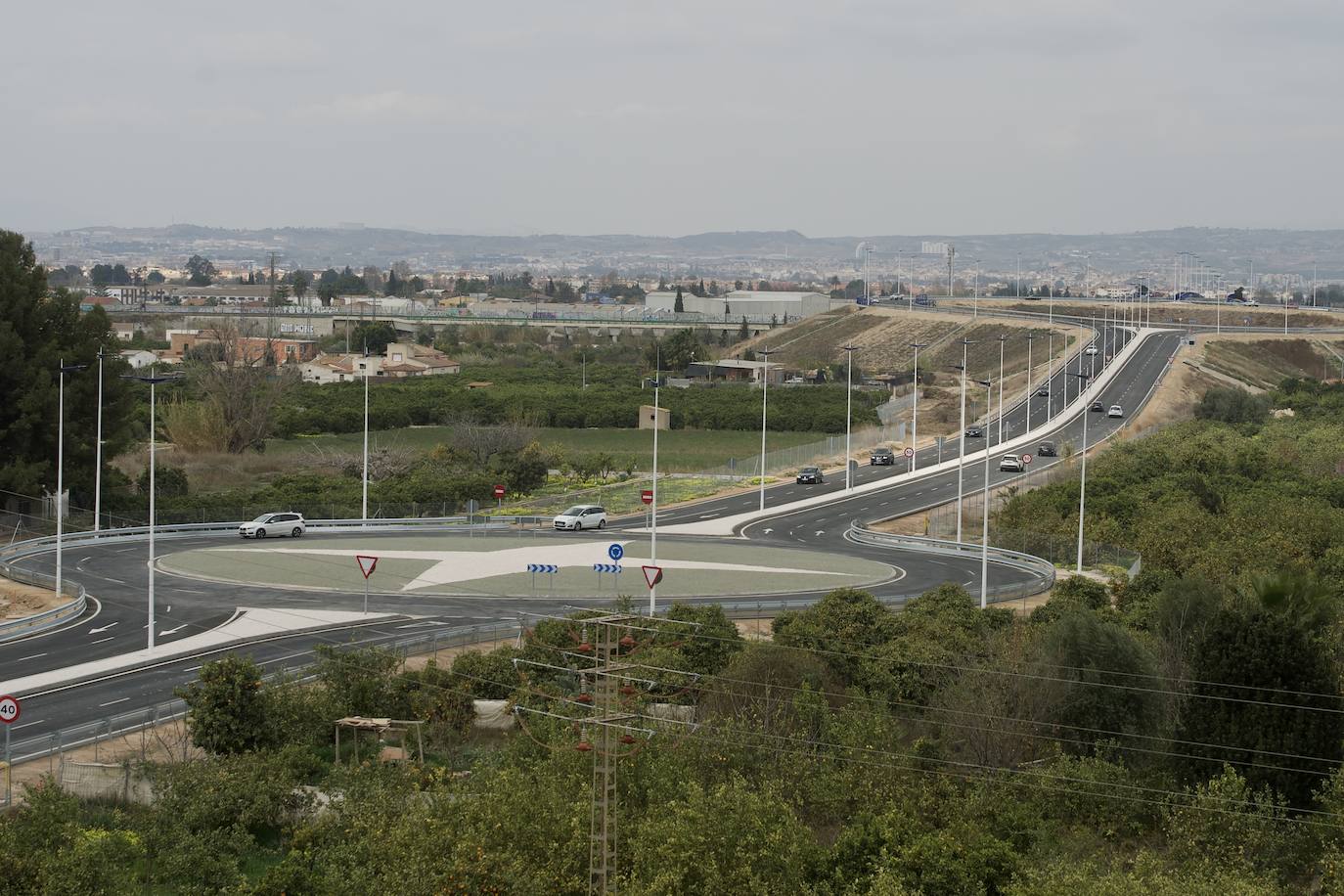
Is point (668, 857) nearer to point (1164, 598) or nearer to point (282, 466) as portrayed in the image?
point (1164, 598)

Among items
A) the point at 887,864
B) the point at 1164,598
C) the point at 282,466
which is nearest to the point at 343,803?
the point at 887,864

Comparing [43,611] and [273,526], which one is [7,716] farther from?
[273,526]

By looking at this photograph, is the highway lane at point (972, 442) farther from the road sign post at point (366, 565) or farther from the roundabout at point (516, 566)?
the road sign post at point (366, 565)

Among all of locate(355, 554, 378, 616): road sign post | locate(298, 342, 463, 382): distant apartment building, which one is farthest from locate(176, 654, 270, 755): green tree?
locate(298, 342, 463, 382): distant apartment building

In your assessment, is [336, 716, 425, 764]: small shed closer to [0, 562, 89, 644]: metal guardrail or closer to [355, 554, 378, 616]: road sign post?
[355, 554, 378, 616]: road sign post

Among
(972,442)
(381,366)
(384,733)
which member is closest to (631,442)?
(972,442)

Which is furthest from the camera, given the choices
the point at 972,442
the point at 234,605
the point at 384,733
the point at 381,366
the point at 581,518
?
the point at 381,366
